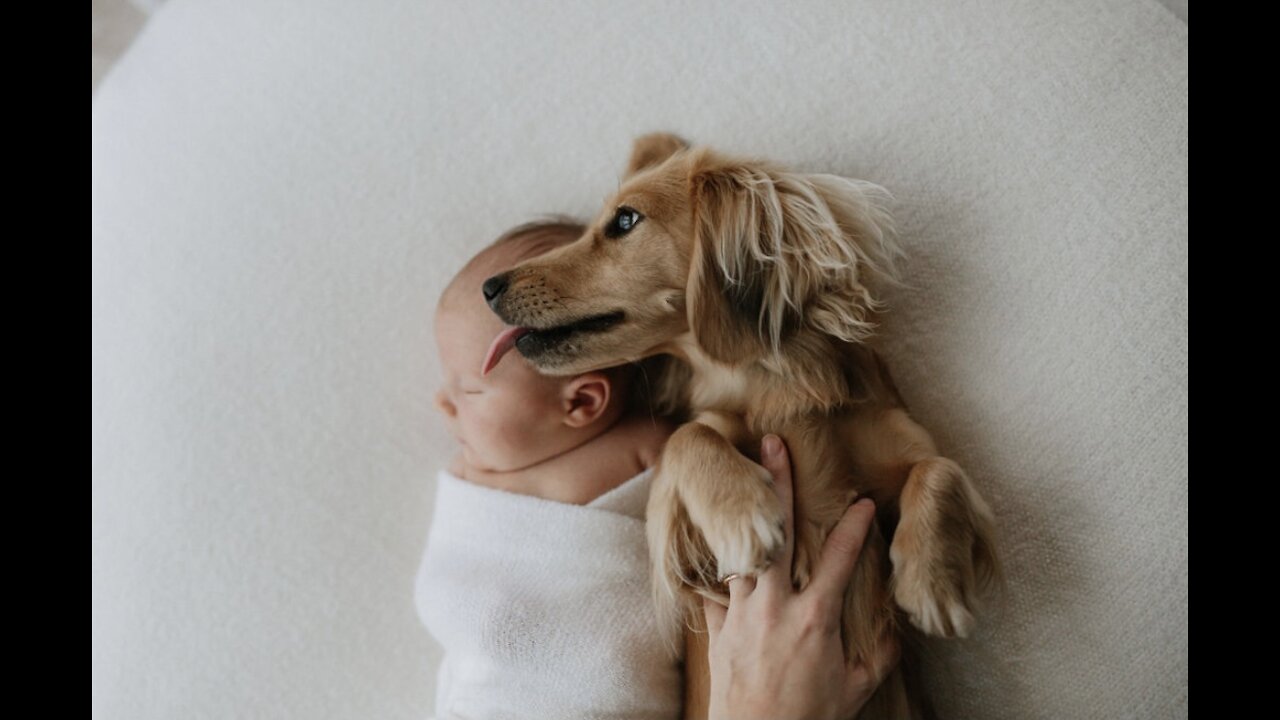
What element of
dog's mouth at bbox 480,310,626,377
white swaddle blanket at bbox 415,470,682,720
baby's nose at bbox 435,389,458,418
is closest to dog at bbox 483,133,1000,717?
dog's mouth at bbox 480,310,626,377

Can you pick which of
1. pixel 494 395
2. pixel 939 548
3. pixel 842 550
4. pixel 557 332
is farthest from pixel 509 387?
pixel 939 548

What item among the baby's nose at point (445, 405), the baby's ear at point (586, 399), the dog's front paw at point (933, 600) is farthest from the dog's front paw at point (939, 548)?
the baby's nose at point (445, 405)

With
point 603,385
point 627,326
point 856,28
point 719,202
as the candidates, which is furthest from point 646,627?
point 856,28

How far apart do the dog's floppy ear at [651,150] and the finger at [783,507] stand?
67 centimetres

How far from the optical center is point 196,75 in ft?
6.93

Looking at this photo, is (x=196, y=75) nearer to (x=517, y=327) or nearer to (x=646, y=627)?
(x=517, y=327)

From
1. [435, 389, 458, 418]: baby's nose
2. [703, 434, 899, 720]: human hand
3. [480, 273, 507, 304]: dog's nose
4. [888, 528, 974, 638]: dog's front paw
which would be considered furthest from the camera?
[435, 389, 458, 418]: baby's nose

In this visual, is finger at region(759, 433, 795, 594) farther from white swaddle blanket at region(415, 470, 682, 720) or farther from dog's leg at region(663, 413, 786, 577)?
Result: white swaddle blanket at region(415, 470, 682, 720)

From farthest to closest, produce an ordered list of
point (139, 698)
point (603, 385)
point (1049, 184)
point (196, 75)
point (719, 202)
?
point (196, 75) → point (139, 698) → point (603, 385) → point (1049, 184) → point (719, 202)

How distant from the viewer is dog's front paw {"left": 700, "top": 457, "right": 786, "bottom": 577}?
1.35 meters

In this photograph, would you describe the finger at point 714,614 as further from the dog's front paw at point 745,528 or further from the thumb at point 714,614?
the dog's front paw at point 745,528

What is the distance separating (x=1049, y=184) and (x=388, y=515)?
1.68 meters

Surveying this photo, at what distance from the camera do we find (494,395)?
1.79 m

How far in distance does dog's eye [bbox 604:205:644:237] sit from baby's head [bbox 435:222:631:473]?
0.27m
